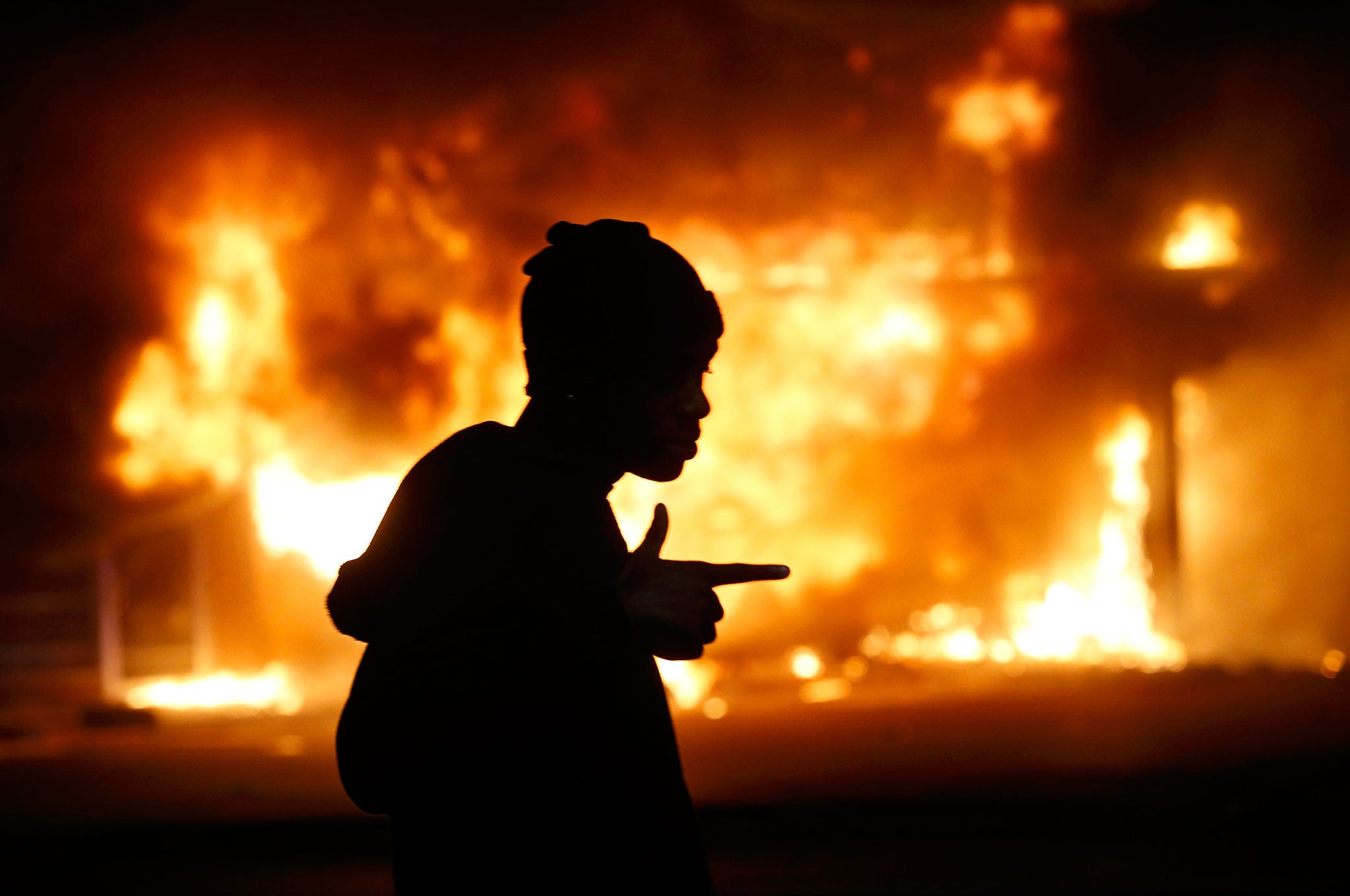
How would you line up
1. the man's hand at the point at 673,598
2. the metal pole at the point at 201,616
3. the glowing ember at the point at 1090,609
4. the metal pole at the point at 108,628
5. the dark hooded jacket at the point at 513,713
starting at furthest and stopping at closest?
the glowing ember at the point at 1090,609 < the metal pole at the point at 201,616 < the metal pole at the point at 108,628 < the man's hand at the point at 673,598 < the dark hooded jacket at the point at 513,713

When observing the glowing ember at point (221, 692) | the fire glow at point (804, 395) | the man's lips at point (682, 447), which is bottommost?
the man's lips at point (682, 447)

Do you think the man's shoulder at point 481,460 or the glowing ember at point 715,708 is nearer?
the man's shoulder at point 481,460

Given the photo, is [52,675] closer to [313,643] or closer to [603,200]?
[313,643]

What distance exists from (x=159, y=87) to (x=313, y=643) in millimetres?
5080

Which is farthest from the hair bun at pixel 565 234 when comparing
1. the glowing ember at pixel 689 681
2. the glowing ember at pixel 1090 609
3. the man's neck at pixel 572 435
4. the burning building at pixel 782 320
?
the glowing ember at pixel 1090 609

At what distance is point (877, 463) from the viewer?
1109 cm

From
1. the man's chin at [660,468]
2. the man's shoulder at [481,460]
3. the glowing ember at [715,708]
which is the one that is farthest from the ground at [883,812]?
the man's shoulder at [481,460]

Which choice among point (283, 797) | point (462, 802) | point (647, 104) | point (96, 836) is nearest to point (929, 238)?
point (647, 104)

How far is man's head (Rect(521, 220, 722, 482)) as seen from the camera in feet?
4.18

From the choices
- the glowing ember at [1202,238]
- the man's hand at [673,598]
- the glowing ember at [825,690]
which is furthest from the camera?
the glowing ember at [1202,238]

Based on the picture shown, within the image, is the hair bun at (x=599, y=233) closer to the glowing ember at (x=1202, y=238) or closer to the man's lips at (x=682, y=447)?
the man's lips at (x=682, y=447)

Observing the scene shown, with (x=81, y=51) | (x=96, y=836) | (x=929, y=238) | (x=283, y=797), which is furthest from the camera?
(x=929, y=238)

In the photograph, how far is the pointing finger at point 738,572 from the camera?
1317mm

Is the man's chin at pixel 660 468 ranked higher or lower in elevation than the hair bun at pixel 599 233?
lower
